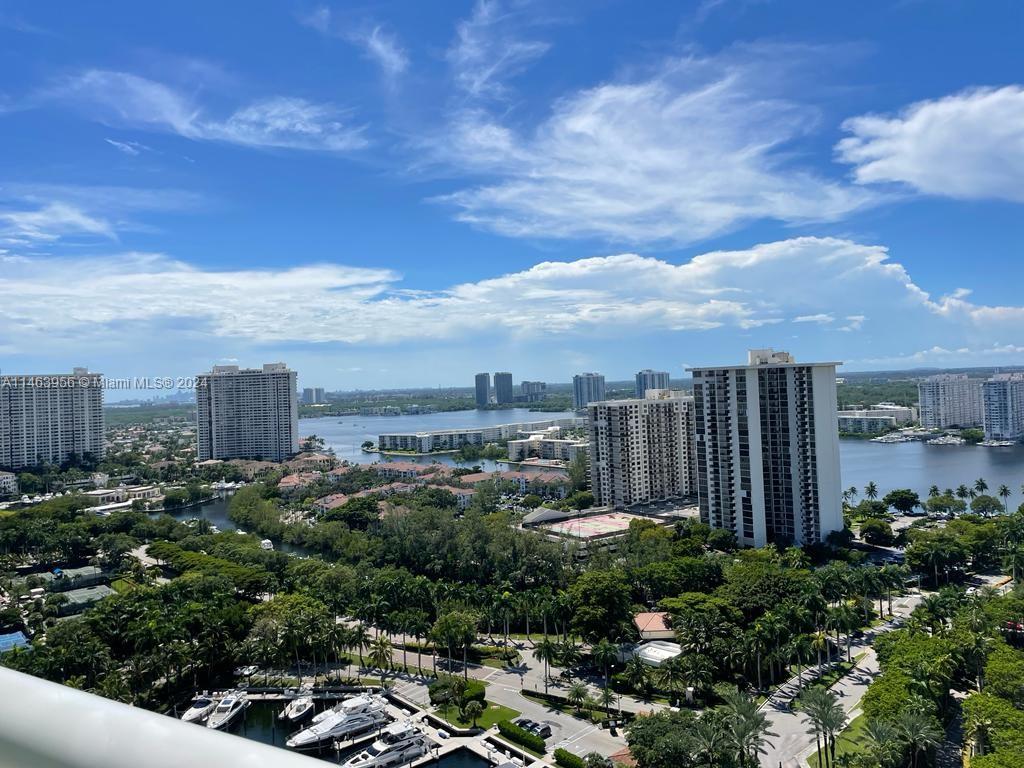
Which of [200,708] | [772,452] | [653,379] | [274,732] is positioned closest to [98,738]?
[274,732]

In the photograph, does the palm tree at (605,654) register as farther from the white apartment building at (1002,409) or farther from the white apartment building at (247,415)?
the white apartment building at (1002,409)

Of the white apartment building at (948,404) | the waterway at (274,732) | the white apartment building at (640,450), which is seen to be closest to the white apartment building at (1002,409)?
the white apartment building at (948,404)

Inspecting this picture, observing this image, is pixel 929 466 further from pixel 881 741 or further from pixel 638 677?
pixel 881 741

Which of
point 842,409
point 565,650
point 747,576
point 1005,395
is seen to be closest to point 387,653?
point 565,650

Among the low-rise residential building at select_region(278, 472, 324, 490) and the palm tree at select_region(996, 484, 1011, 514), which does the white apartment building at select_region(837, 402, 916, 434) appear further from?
the low-rise residential building at select_region(278, 472, 324, 490)

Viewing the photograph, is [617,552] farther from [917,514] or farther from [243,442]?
[243,442]

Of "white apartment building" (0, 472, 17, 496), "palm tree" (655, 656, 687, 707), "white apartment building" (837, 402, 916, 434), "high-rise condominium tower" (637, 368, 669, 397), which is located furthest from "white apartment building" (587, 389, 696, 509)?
"high-rise condominium tower" (637, 368, 669, 397)
